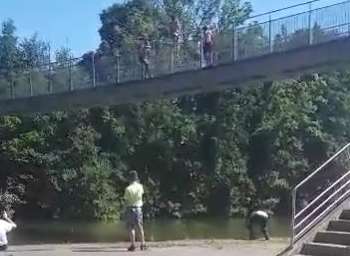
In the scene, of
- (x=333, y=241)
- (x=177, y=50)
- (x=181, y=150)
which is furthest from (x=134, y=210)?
(x=181, y=150)

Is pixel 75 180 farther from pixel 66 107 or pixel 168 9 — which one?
pixel 168 9

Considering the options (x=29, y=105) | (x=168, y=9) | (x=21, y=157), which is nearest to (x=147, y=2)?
(x=168, y=9)

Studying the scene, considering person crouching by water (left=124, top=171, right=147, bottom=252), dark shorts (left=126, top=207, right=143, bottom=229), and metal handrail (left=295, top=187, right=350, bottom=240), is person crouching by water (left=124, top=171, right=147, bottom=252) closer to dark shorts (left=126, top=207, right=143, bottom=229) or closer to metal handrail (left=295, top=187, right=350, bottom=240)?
dark shorts (left=126, top=207, right=143, bottom=229)

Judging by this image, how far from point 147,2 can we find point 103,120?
938 inches

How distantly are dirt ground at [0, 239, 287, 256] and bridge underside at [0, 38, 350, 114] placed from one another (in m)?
7.69

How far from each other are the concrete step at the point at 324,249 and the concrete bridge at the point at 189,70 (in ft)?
33.7

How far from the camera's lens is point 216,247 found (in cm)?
1723

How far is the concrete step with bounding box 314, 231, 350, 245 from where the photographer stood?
14.1 m

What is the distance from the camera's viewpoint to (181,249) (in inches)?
667

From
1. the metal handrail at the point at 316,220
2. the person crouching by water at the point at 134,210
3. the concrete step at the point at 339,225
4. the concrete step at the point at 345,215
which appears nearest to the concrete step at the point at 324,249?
the metal handrail at the point at 316,220

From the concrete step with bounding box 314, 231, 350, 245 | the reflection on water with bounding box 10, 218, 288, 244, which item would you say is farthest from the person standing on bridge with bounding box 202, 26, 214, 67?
the concrete step with bounding box 314, 231, 350, 245

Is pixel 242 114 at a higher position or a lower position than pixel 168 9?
lower

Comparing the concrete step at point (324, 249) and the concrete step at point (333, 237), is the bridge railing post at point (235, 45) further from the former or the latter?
the concrete step at point (324, 249)

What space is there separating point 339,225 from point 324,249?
0.86 meters
